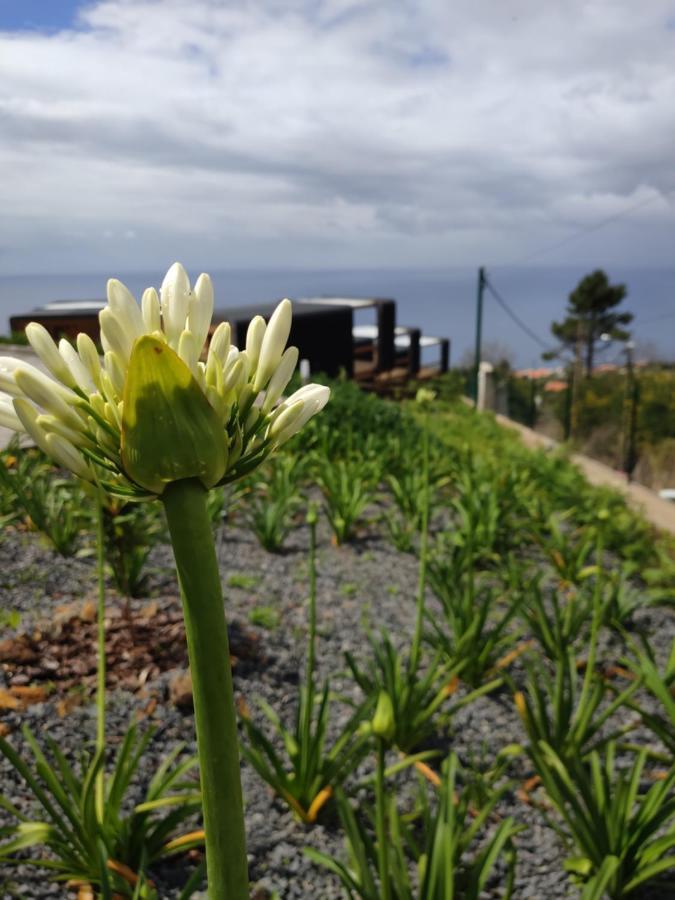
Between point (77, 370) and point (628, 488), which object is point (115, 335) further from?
point (628, 488)

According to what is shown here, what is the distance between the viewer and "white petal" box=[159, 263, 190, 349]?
880 mm

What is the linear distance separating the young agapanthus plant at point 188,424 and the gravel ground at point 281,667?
1.57m

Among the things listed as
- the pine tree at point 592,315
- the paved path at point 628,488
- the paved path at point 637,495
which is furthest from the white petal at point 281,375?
the pine tree at point 592,315

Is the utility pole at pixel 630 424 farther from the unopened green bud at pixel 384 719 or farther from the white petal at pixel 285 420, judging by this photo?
the white petal at pixel 285 420

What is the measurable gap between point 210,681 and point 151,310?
0.43 metres

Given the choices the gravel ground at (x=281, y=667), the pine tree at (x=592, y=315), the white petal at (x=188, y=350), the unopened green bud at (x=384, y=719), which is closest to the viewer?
the white petal at (x=188, y=350)

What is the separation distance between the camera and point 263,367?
0.92m

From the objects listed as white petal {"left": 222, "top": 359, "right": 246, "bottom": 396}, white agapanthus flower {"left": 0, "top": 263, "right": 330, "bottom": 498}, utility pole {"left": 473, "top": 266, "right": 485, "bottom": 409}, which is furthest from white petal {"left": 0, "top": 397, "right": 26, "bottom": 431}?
utility pole {"left": 473, "top": 266, "right": 485, "bottom": 409}

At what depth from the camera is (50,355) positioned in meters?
0.85

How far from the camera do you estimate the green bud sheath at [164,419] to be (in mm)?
703

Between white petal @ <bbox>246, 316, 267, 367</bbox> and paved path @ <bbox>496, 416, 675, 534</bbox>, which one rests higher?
white petal @ <bbox>246, 316, 267, 367</bbox>

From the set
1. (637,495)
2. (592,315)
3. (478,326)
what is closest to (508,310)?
(478,326)

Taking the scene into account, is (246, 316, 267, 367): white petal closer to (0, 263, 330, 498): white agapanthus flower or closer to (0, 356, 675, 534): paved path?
(0, 263, 330, 498): white agapanthus flower

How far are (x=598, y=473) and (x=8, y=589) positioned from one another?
332 inches
